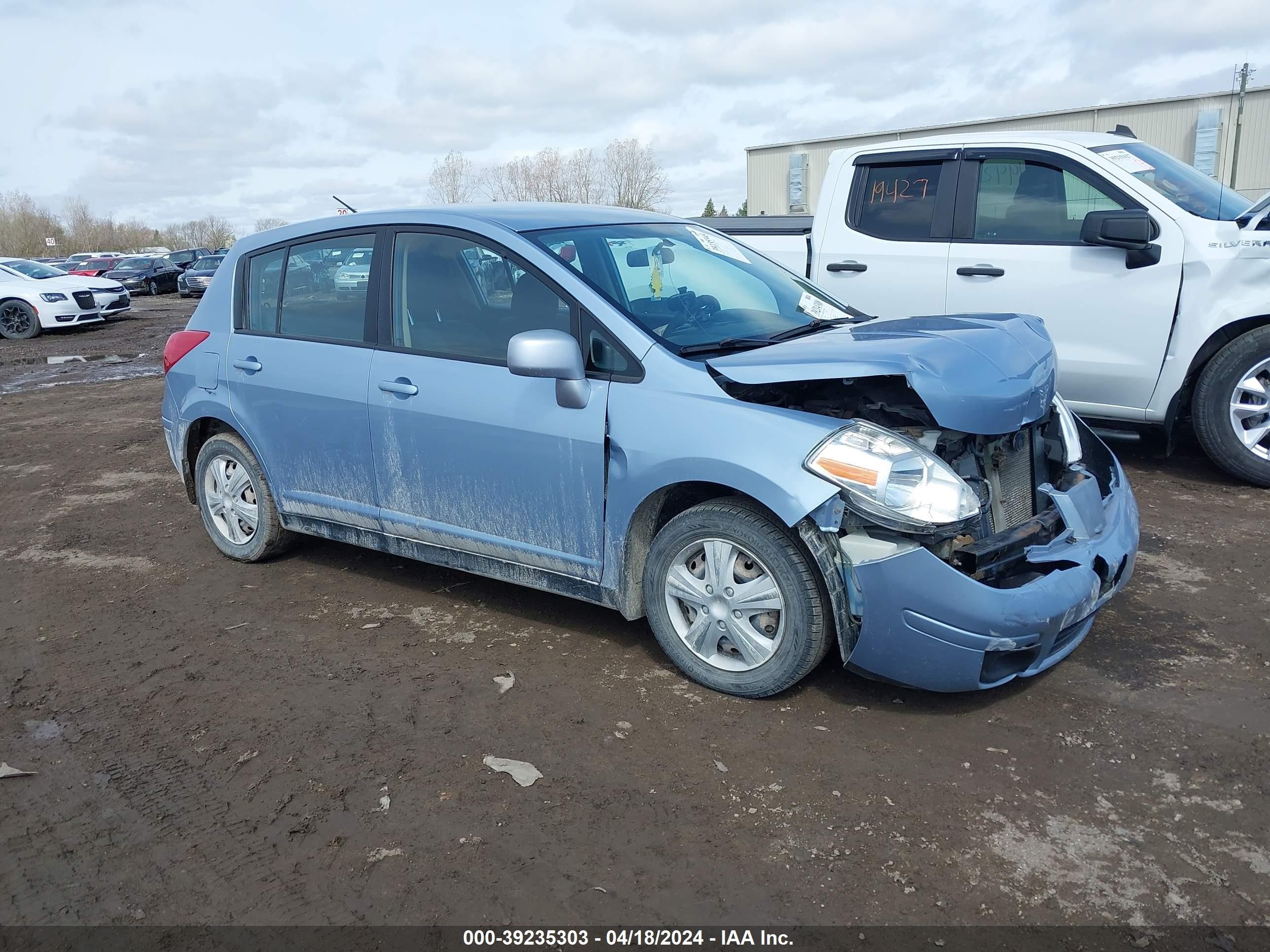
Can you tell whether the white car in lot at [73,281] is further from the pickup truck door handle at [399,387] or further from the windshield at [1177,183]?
the windshield at [1177,183]

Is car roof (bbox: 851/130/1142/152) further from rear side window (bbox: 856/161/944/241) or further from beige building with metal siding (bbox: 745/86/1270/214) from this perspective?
beige building with metal siding (bbox: 745/86/1270/214)

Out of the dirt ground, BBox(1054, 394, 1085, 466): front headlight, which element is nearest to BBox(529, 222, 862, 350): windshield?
BBox(1054, 394, 1085, 466): front headlight

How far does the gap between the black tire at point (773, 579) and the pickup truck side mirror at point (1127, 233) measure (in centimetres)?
355

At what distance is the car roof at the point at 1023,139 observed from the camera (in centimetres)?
638

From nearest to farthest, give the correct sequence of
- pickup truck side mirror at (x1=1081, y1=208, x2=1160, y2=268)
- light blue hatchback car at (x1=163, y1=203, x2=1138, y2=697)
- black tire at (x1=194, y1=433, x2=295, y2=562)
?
light blue hatchback car at (x1=163, y1=203, x2=1138, y2=697) → black tire at (x1=194, y1=433, x2=295, y2=562) → pickup truck side mirror at (x1=1081, y1=208, x2=1160, y2=268)

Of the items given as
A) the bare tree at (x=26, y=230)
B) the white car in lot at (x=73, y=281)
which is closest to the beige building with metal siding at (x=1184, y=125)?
the white car in lot at (x=73, y=281)

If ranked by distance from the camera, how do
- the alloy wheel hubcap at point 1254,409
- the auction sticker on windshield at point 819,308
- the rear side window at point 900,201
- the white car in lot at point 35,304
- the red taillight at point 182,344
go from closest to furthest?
the auction sticker on windshield at point 819,308 < the red taillight at point 182,344 < the alloy wheel hubcap at point 1254,409 < the rear side window at point 900,201 < the white car in lot at point 35,304

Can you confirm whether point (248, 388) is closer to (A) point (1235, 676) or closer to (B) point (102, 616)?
(B) point (102, 616)

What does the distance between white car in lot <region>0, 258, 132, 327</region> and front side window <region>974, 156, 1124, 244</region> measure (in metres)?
19.0

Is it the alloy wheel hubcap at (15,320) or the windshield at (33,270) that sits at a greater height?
the windshield at (33,270)

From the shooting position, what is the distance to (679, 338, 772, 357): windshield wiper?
3857mm

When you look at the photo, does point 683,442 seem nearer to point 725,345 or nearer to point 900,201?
point 725,345

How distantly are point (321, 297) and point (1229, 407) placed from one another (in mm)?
5083

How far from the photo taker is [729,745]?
11.2ft
